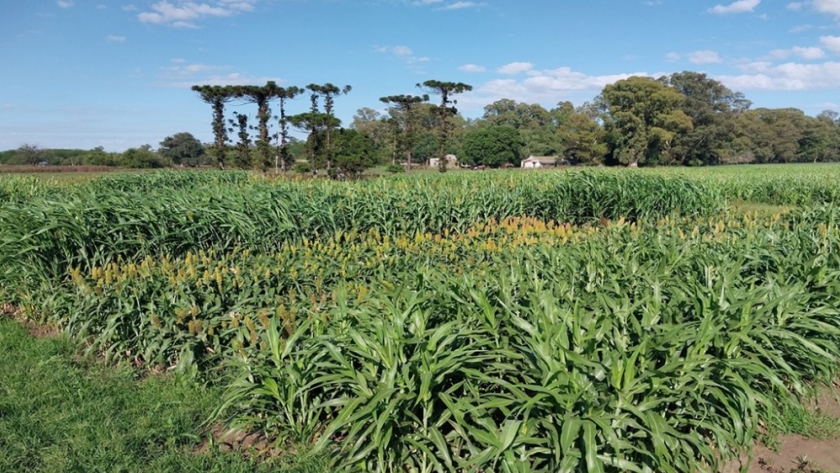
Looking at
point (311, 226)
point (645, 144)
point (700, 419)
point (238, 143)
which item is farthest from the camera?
point (645, 144)

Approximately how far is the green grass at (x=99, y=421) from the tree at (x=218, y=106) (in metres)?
37.4

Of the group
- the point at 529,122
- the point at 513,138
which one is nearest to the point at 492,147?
the point at 513,138

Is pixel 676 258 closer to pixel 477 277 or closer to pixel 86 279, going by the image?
pixel 477 277

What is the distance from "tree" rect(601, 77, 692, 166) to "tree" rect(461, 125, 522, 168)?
11344 millimetres

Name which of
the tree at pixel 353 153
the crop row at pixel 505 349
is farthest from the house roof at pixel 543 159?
the crop row at pixel 505 349

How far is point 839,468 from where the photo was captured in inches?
107

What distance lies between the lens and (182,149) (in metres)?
67.1

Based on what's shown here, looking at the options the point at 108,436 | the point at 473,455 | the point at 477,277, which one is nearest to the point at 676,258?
the point at 477,277

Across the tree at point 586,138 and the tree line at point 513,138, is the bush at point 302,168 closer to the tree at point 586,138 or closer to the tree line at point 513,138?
the tree line at point 513,138

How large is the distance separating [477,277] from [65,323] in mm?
3835

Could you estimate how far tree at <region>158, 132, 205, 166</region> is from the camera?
209 ft

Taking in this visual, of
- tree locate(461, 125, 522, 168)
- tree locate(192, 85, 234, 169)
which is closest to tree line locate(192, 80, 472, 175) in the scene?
tree locate(192, 85, 234, 169)

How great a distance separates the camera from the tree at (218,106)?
1515 inches

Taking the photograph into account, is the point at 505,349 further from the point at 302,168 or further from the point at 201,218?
the point at 302,168
